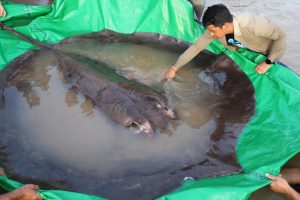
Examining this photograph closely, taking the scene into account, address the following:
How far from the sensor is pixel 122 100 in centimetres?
341

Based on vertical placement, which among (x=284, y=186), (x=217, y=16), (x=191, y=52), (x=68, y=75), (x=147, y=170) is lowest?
(x=284, y=186)

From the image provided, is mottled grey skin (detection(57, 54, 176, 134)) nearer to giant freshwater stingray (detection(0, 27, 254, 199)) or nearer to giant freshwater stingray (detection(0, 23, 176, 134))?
giant freshwater stingray (detection(0, 23, 176, 134))

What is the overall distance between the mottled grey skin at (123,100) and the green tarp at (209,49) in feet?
2.43

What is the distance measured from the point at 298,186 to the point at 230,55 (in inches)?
69.5

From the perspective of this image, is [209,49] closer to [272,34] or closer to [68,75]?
[272,34]

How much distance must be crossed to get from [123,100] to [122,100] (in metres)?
0.01

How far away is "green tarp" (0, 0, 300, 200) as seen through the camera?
8.99ft

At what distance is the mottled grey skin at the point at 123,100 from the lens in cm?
324

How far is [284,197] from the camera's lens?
3113 millimetres

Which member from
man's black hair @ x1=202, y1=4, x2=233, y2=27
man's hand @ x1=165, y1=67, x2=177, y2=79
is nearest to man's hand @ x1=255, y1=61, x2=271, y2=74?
man's black hair @ x1=202, y1=4, x2=233, y2=27

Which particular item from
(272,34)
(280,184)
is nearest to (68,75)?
(272,34)

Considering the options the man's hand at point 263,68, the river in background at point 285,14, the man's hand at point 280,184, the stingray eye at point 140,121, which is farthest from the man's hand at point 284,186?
the river in background at point 285,14

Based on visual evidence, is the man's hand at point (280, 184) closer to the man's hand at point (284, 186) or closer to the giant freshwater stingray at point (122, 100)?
the man's hand at point (284, 186)

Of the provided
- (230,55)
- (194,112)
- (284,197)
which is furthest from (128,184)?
(230,55)
